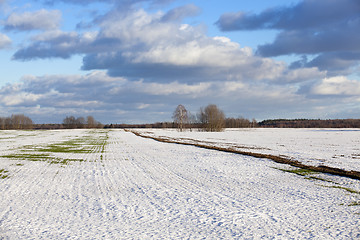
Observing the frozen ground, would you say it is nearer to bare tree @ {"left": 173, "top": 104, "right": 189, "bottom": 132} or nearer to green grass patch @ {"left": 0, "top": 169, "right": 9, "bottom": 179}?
green grass patch @ {"left": 0, "top": 169, "right": 9, "bottom": 179}

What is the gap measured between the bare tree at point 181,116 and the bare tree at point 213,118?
770 centimetres

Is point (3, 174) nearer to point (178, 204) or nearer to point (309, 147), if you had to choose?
point (178, 204)

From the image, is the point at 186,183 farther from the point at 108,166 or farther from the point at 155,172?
the point at 108,166

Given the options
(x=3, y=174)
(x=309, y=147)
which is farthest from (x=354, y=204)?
(x=309, y=147)

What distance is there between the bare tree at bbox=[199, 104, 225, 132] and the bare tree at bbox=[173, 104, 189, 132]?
770cm

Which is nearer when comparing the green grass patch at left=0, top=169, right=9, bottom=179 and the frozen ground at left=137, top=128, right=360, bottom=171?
the green grass patch at left=0, top=169, right=9, bottom=179

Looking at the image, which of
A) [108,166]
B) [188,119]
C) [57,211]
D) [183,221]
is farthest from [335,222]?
[188,119]

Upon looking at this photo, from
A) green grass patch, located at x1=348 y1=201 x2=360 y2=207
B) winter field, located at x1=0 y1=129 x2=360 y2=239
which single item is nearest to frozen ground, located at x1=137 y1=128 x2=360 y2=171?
winter field, located at x1=0 y1=129 x2=360 y2=239

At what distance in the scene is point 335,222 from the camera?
915cm

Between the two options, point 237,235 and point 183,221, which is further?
point 183,221

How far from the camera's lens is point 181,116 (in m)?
122

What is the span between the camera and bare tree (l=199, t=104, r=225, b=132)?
4744 inches

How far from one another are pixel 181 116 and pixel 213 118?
1196 cm

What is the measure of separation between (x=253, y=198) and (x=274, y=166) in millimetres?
9275
